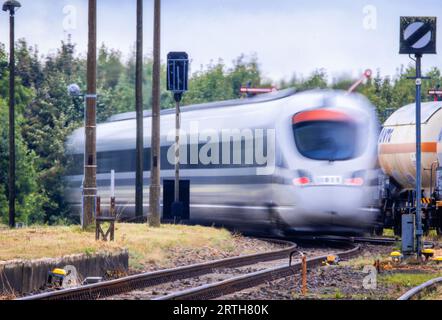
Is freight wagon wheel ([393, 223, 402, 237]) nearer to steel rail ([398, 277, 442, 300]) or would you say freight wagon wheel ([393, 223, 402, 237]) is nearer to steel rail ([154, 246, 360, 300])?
steel rail ([154, 246, 360, 300])

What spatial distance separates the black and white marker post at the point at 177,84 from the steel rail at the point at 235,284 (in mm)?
10386

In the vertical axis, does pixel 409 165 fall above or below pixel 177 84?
below

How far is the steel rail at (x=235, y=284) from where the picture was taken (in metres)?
14.0

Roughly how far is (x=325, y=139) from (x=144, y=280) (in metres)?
10.4

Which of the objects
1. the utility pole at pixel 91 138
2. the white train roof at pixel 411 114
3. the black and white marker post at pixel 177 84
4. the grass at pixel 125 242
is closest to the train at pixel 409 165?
the white train roof at pixel 411 114

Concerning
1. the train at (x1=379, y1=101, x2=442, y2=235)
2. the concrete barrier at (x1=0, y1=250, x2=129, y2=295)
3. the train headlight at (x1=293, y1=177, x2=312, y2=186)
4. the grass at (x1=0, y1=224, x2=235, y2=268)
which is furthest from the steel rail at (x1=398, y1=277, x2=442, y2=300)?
the train at (x1=379, y1=101, x2=442, y2=235)

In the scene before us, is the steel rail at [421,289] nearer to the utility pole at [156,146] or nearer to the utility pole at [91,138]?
the utility pole at [91,138]

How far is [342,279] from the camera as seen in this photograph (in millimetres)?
17094

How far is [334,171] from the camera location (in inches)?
1002

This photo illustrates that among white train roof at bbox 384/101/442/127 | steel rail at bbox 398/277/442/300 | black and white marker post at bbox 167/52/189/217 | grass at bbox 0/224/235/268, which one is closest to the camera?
steel rail at bbox 398/277/442/300

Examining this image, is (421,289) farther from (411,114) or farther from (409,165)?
(411,114)

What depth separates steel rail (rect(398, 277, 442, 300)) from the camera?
13788 mm

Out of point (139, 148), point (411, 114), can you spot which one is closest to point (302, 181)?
point (411, 114)
